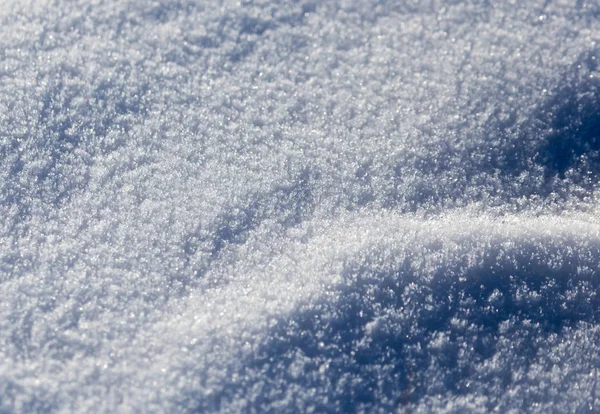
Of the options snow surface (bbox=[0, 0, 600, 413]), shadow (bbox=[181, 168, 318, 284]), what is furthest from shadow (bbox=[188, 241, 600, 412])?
shadow (bbox=[181, 168, 318, 284])

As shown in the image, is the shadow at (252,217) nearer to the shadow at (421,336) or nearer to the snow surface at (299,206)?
the snow surface at (299,206)

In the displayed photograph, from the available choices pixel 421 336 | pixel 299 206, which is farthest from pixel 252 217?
pixel 421 336

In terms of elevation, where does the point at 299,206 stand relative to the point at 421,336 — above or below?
above

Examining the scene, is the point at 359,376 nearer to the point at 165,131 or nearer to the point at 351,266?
the point at 351,266

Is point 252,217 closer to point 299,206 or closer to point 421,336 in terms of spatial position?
point 299,206

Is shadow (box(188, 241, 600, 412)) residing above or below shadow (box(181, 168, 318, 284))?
below

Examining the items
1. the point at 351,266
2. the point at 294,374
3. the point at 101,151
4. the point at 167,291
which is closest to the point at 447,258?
the point at 351,266

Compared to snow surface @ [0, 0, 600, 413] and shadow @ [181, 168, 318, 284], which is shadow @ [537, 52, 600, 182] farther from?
shadow @ [181, 168, 318, 284]

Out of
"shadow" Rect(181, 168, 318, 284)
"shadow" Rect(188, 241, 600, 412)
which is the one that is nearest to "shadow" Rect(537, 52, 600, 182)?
"shadow" Rect(188, 241, 600, 412)

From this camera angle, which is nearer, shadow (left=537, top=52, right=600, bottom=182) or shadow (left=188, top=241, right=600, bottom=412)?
shadow (left=188, top=241, right=600, bottom=412)
